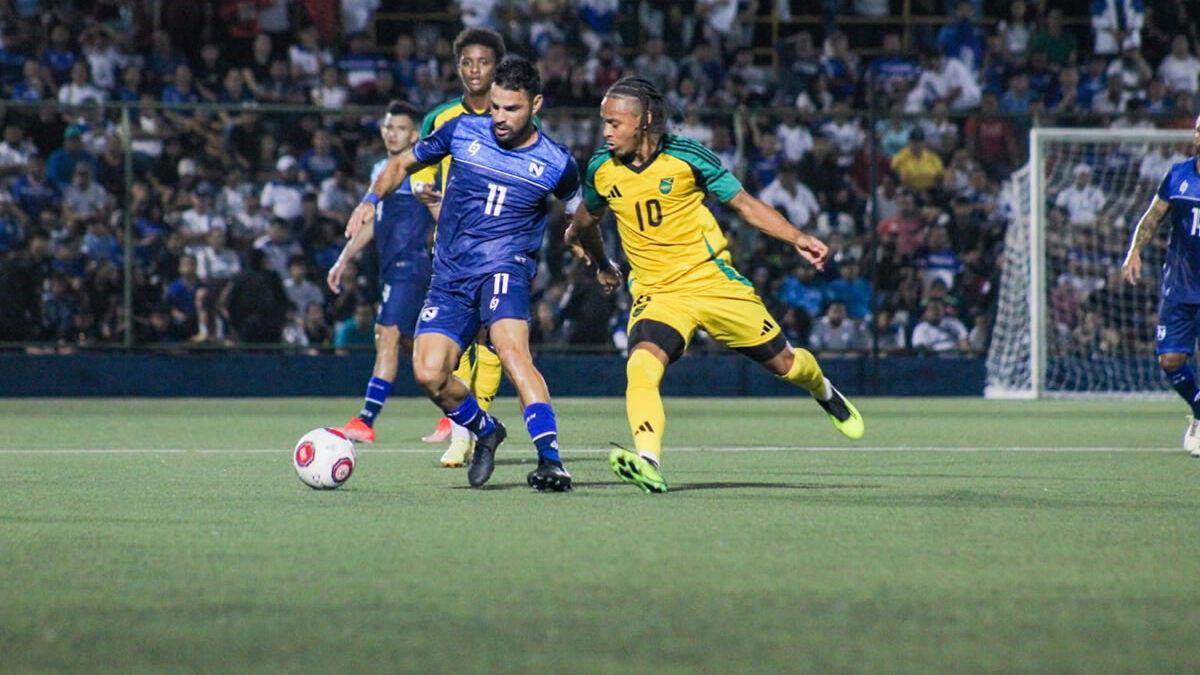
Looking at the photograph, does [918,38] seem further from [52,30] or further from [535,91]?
[535,91]

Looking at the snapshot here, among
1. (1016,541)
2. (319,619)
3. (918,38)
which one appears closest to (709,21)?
(918,38)

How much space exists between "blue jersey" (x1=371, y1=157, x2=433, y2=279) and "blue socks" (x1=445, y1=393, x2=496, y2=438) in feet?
10.7

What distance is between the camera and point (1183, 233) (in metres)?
10.2

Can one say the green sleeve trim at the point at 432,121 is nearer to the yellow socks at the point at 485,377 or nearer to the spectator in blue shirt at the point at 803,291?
the yellow socks at the point at 485,377

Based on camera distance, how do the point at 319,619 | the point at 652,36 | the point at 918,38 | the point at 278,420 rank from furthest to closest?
the point at 918,38
the point at 652,36
the point at 278,420
the point at 319,619

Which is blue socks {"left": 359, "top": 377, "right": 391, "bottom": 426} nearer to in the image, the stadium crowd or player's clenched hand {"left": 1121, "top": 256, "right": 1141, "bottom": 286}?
player's clenched hand {"left": 1121, "top": 256, "right": 1141, "bottom": 286}

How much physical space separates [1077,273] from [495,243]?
1193 cm

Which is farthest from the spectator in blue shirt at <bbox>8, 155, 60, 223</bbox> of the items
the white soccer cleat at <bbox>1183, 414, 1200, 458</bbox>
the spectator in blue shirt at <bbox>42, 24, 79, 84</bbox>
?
the white soccer cleat at <bbox>1183, 414, 1200, 458</bbox>

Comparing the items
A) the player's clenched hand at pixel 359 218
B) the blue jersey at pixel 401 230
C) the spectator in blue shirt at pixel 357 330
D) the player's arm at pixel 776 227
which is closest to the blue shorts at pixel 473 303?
the player's arm at pixel 776 227

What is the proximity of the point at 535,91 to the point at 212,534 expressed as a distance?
2461mm

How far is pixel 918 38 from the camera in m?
21.8

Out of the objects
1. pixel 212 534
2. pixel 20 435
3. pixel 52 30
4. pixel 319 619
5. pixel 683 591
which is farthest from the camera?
pixel 52 30

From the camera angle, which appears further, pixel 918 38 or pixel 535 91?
pixel 918 38

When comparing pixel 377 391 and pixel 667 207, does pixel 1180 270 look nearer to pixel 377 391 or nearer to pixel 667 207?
pixel 667 207
